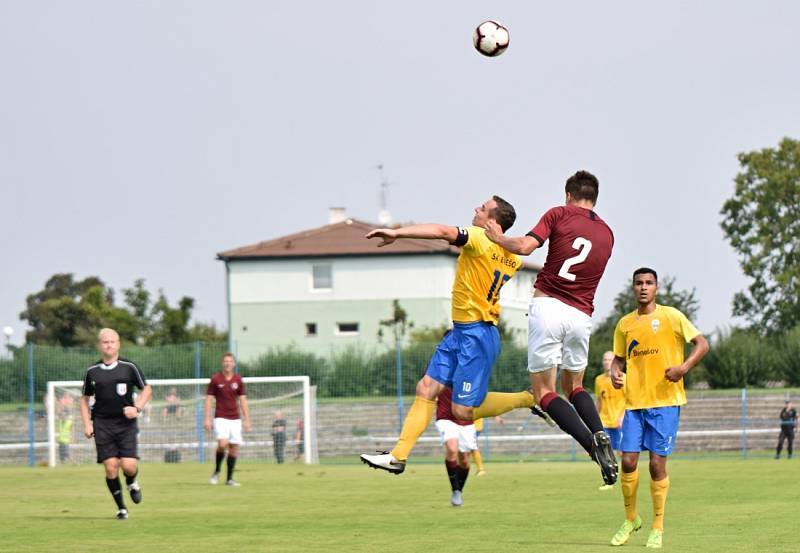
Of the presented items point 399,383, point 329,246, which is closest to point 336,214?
point 329,246

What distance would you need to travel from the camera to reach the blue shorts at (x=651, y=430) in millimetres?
13062

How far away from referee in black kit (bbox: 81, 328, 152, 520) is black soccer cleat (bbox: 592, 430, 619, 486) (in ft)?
23.8

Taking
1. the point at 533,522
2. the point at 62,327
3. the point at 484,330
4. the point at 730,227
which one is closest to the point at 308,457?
the point at 533,522

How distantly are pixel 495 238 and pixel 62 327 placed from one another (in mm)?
76473

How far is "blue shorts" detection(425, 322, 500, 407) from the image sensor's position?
12.9 m

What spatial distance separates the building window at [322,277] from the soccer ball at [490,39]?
6613 centimetres

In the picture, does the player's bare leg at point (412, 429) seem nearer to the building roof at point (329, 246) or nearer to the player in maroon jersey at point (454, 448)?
the player in maroon jersey at point (454, 448)

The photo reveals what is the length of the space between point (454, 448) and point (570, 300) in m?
7.75

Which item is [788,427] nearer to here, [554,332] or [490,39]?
[490,39]

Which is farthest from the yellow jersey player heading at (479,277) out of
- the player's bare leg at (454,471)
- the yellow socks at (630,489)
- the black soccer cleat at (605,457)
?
the player's bare leg at (454,471)

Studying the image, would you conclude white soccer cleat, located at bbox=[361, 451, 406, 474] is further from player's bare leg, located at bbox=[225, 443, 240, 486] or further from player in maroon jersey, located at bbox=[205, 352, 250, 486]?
player in maroon jersey, located at bbox=[205, 352, 250, 486]

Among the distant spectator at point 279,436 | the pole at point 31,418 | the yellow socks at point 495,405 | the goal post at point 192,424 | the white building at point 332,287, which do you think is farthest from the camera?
the white building at point 332,287

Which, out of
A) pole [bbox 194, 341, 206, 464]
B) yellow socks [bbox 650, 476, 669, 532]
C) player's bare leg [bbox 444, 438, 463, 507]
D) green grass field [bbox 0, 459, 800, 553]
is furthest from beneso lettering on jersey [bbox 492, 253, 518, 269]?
pole [bbox 194, 341, 206, 464]

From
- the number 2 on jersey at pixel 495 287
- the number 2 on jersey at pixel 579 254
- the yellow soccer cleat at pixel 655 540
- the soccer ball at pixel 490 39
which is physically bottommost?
the yellow soccer cleat at pixel 655 540
